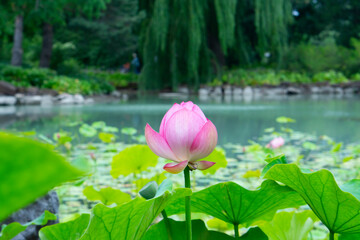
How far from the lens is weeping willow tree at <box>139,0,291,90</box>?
10.5 metres

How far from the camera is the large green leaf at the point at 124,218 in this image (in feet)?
1.25

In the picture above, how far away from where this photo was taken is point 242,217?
57 centimetres

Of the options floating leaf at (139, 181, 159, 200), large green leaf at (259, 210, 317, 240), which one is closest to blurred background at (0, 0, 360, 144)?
large green leaf at (259, 210, 317, 240)

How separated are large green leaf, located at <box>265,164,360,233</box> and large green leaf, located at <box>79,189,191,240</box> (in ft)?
0.42

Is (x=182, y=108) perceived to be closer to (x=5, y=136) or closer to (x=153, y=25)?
(x=5, y=136)

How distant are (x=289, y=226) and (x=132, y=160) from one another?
52cm

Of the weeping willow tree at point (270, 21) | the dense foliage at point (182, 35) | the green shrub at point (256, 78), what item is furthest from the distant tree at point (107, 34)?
the weeping willow tree at point (270, 21)

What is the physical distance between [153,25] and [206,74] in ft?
6.91

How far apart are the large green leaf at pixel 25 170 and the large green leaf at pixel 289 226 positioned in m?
0.56

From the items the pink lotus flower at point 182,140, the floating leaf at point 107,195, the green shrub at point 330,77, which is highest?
the green shrub at point 330,77

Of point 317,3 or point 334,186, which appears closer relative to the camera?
point 334,186

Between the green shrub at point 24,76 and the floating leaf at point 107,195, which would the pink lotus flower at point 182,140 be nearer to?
the floating leaf at point 107,195

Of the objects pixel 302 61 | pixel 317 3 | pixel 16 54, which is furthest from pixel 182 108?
pixel 317 3

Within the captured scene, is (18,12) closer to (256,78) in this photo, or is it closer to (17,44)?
(17,44)
